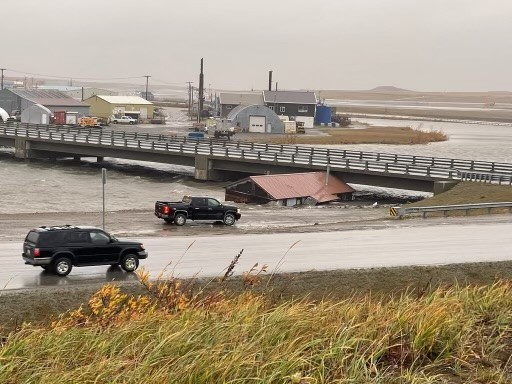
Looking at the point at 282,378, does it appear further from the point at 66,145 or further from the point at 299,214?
the point at 66,145

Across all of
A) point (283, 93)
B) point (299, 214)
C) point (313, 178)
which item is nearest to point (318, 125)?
point (283, 93)

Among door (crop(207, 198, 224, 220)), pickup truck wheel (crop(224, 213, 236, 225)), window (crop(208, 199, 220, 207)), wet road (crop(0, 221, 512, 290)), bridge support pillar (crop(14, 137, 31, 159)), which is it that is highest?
wet road (crop(0, 221, 512, 290))

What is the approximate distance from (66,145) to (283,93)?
248ft

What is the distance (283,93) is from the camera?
475ft

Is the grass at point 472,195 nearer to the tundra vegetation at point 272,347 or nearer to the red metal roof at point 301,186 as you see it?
the red metal roof at point 301,186

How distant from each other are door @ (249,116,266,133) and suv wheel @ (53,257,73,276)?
102552 millimetres

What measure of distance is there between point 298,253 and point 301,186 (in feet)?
86.5

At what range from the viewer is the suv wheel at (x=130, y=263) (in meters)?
21.2

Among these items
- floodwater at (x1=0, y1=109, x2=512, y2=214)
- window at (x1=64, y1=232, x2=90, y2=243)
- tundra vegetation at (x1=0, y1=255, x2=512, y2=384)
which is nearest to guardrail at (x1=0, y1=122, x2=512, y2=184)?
floodwater at (x1=0, y1=109, x2=512, y2=214)

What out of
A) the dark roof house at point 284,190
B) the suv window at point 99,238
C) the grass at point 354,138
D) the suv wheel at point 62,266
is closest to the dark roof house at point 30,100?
the grass at point 354,138

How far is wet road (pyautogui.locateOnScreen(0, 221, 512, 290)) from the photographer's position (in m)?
20.6

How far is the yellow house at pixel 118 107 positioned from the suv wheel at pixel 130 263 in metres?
121

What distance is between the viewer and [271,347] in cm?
867

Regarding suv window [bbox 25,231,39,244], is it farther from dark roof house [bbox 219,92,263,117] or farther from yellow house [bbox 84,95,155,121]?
dark roof house [bbox 219,92,263,117]
